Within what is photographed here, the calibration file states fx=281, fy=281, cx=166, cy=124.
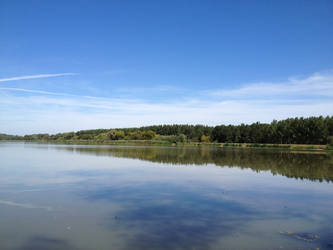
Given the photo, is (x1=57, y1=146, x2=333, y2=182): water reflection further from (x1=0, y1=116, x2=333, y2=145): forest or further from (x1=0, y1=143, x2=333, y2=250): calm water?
(x1=0, y1=116, x2=333, y2=145): forest

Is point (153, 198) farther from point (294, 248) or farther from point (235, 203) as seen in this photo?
point (294, 248)

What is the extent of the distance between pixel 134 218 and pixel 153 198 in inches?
105

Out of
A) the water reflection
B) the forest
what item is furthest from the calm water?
the forest

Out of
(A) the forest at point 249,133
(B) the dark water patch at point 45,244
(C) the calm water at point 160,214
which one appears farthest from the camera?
(A) the forest at point 249,133

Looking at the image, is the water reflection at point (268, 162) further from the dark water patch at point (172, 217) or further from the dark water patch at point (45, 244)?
the dark water patch at point (45, 244)

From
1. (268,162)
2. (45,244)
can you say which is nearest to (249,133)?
(268,162)

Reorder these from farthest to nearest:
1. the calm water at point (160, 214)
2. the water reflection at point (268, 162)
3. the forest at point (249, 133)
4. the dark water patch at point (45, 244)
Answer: the forest at point (249, 133)
the water reflection at point (268, 162)
the calm water at point (160, 214)
the dark water patch at point (45, 244)

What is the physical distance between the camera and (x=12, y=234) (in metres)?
6.61

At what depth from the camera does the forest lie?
68375 mm

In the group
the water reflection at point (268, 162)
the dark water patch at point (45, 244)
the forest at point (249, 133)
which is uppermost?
the forest at point (249, 133)

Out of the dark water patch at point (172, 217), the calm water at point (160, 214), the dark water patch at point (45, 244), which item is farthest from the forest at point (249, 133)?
the dark water patch at point (45, 244)

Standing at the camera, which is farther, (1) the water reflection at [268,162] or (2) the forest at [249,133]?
(2) the forest at [249,133]

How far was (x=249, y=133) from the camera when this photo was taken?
301 ft

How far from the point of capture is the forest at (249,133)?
224ft
